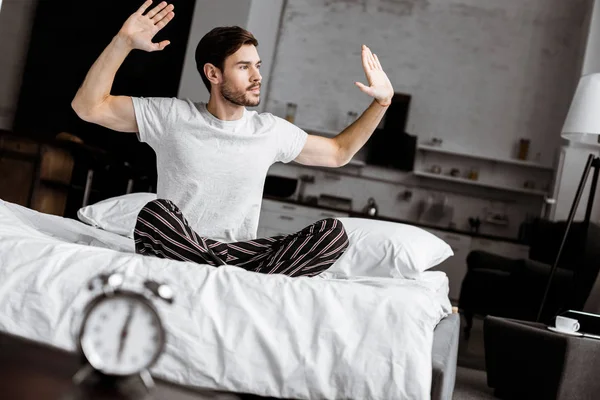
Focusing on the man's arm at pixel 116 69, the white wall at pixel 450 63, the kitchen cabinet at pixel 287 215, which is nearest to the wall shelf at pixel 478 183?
the white wall at pixel 450 63

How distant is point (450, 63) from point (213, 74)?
5.43m

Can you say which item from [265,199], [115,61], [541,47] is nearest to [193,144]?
[115,61]

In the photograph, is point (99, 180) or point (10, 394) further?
point (99, 180)

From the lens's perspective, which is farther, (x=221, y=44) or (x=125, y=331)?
(x=221, y=44)

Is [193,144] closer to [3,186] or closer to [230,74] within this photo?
[230,74]

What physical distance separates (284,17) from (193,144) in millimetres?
5725

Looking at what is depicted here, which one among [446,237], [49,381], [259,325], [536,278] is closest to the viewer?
[49,381]

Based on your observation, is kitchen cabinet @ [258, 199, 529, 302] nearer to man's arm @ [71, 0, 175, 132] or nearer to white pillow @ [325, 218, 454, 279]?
white pillow @ [325, 218, 454, 279]

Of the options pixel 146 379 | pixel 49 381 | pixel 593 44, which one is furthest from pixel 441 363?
pixel 593 44

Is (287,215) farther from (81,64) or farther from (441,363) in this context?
(441,363)

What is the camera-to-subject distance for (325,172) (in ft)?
25.9

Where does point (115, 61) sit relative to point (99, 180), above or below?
above

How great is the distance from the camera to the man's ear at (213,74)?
2.68m

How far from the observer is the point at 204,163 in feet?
8.34
